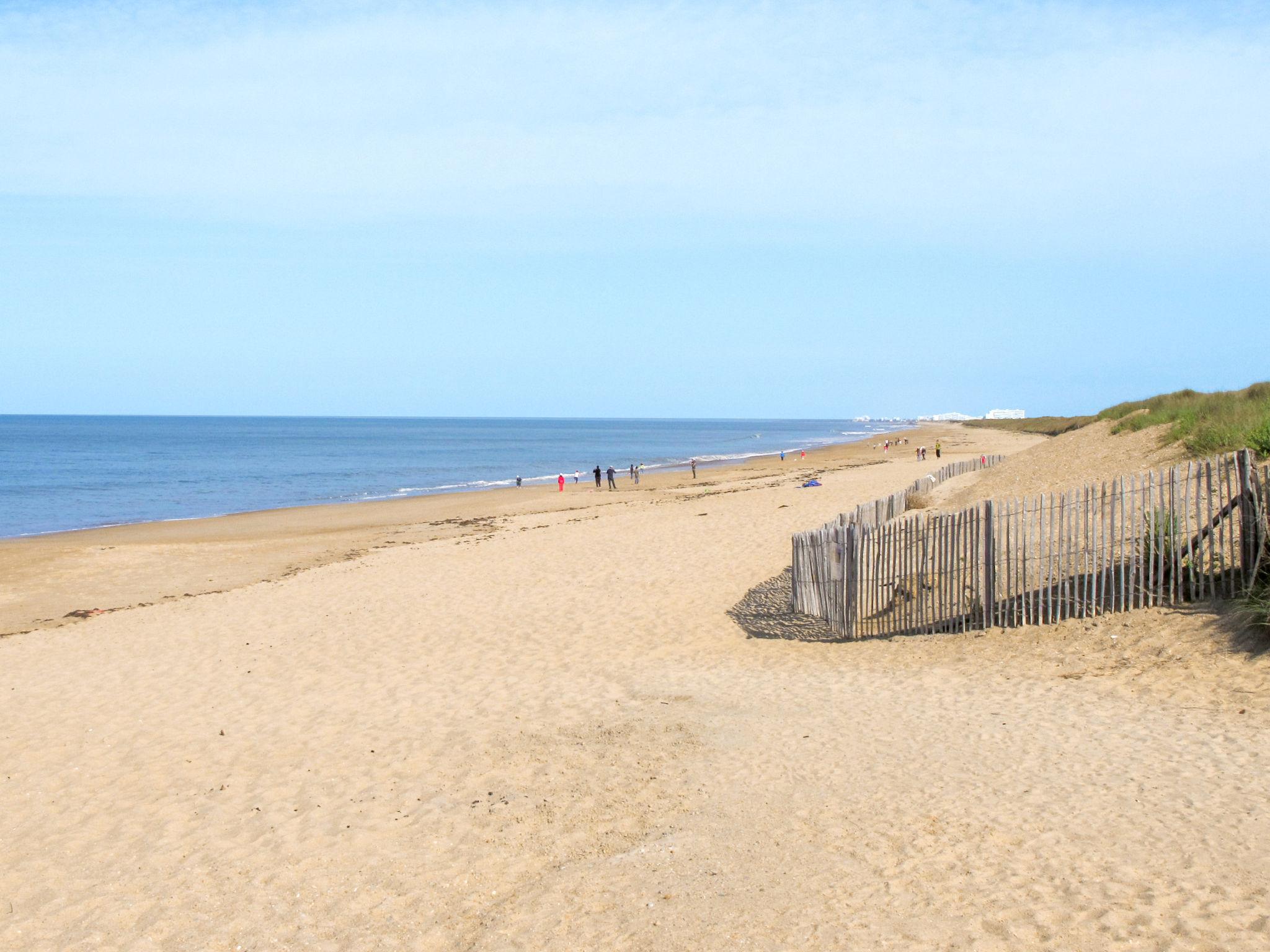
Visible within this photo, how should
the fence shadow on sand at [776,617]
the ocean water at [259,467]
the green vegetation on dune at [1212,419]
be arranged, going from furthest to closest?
the ocean water at [259,467] < the green vegetation on dune at [1212,419] < the fence shadow on sand at [776,617]

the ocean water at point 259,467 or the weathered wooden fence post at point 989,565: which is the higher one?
the weathered wooden fence post at point 989,565

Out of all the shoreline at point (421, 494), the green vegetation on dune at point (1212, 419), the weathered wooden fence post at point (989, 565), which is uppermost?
the green vegetation on dune at point (1212, 419)

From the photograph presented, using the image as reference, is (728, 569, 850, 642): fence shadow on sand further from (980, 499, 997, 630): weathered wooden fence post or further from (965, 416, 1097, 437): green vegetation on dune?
(965, 416, 1097, 437): green vegetation on dune

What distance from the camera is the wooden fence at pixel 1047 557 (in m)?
9.02

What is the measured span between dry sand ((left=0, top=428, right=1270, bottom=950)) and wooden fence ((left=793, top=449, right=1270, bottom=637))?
0.39 meters

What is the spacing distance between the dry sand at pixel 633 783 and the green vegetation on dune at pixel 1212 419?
412cm

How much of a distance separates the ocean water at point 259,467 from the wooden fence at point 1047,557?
102 ft

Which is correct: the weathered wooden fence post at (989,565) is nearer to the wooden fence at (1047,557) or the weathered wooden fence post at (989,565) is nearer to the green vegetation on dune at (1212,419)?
the wooden fence at (1047,557)

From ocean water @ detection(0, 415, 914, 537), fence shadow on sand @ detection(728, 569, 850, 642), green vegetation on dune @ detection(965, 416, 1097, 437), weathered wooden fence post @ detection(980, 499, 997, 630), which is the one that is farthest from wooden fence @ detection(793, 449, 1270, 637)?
green vegetation on dune @ detection(965, 416, 1097, 437)

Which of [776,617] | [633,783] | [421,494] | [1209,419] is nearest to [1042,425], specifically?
[421,494]

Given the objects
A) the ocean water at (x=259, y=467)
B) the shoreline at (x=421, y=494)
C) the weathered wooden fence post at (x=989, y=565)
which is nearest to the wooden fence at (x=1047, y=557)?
the weathered wooden fence post at (x=989, y=565)

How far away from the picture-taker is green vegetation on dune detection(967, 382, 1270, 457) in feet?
39.4

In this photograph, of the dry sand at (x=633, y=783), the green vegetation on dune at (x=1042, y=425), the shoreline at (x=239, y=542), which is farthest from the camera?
the green vegetation on dune at (x=1042, y=425)

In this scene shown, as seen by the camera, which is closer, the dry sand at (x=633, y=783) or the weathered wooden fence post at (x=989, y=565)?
the dry sand at (x=633, y=783)
